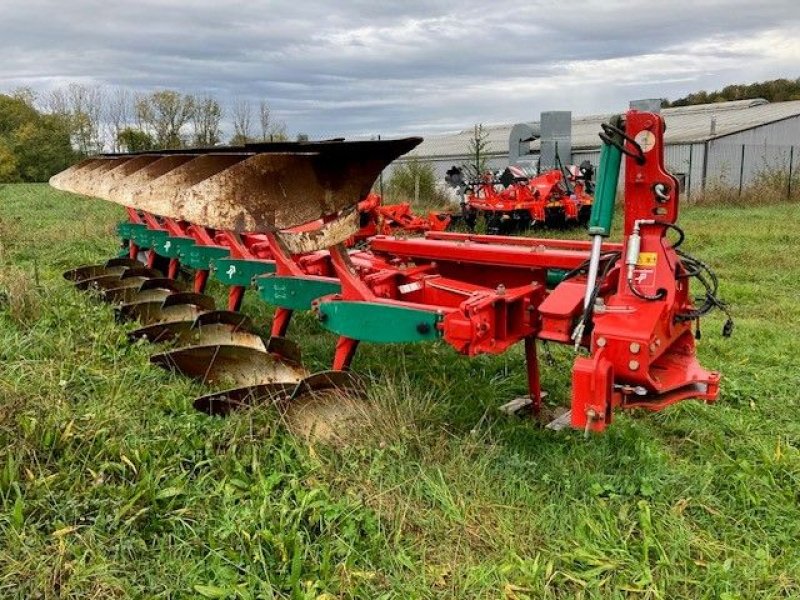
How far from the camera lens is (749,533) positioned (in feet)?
10.0

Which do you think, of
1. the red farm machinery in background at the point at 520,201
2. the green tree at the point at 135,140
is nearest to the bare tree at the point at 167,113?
the green tree at the point at 135,140

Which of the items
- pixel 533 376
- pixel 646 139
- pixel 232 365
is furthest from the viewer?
pixel 533 376

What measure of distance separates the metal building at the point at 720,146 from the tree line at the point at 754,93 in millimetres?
15663

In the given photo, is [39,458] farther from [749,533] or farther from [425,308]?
[749,533]

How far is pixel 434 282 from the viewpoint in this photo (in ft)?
13.6

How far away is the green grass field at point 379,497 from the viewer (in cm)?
264

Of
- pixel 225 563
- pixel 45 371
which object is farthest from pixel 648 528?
pixel 45 371

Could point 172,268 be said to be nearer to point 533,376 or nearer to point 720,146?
point 533,376

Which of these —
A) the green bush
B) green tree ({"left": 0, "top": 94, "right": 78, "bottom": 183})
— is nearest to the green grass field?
the green bush

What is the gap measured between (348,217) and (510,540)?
1803 millimetres

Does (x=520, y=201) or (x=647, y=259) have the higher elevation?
(x=647, y=259)

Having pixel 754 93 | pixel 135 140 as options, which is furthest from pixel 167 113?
pixel 754 93

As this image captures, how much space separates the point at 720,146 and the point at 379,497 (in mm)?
25747

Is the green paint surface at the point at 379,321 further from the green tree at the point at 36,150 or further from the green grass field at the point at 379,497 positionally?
the green tree at the point at 36,150
